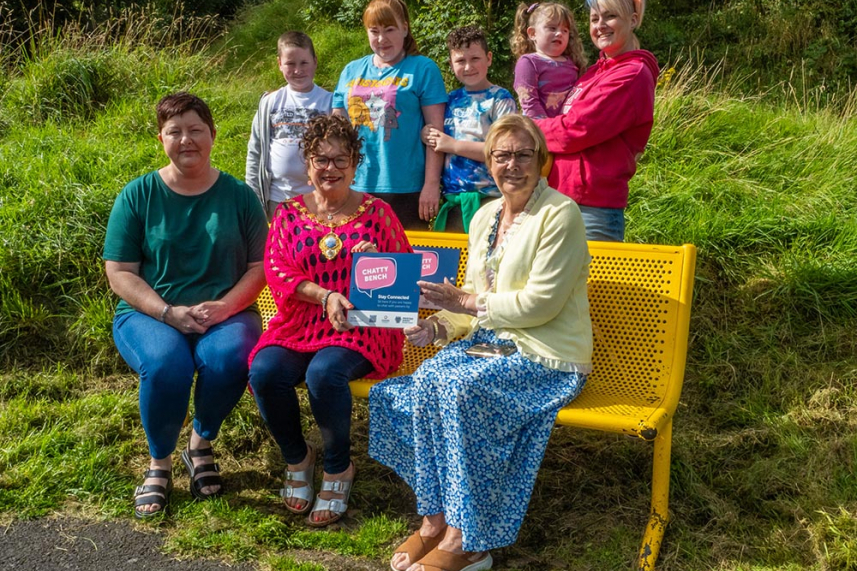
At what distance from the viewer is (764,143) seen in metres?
6.86

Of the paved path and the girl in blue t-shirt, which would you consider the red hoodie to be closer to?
the girl in blue t-shirt

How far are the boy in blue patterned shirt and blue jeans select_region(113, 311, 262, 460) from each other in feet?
4.34

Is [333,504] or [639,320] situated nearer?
[333,504]

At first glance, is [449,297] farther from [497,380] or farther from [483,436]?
[483,436]

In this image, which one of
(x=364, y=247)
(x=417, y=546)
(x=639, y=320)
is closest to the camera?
(x=417, y=546)

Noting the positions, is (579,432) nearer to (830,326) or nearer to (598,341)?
(598,341)

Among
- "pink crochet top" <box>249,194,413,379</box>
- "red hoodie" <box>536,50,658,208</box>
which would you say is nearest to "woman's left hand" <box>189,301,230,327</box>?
"pink crochet top" <box>249,194,413,379</box>

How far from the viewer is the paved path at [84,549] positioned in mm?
3557

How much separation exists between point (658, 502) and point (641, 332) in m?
0.77

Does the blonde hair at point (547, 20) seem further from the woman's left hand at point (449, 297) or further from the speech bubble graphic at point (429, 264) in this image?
the woman's left hand at point (449, 297)

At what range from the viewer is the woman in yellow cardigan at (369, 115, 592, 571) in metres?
3.41

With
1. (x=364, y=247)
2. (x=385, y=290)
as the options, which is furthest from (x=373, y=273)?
(x=364, y=247)

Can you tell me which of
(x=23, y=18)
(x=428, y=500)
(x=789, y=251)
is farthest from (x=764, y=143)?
(x=23, y=18)

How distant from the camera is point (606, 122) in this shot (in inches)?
154
